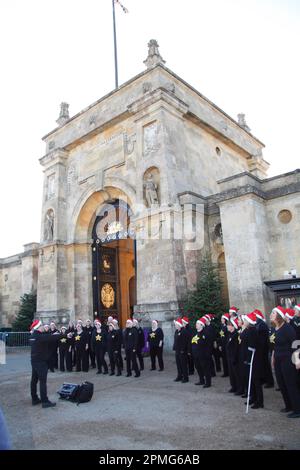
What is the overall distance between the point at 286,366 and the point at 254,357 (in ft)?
2.92

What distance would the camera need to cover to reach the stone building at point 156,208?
13.7m

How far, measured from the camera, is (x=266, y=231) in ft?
46.1

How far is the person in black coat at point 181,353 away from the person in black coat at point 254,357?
246 cm

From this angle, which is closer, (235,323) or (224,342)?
(235,323)

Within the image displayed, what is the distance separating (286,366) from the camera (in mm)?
5977

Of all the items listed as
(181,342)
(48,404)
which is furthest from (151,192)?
(48,404)

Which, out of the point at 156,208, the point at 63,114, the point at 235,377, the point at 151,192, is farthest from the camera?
the point at 63,114

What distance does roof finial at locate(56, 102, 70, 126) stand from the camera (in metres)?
22.8

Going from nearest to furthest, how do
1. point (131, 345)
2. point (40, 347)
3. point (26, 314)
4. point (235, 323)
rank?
point (40, 347), point (235, 323), point (131, 345), point (26, 314)

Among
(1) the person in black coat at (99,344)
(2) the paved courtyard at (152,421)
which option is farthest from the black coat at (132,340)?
(2) the paved courtyard at (152,421)

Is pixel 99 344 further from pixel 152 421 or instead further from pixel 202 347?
pixel 152 421

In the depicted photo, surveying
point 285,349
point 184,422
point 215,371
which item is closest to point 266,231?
point 215,371
